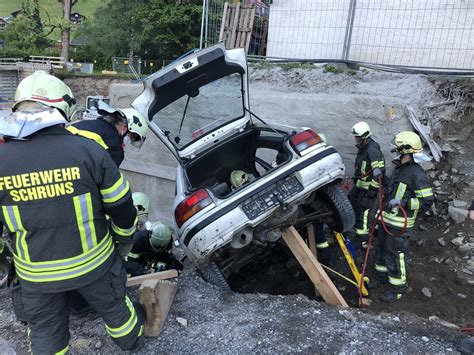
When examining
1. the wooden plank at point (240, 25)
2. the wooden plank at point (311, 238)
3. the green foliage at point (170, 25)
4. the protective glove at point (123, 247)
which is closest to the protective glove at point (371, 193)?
the wooden plank at point (311, 238)

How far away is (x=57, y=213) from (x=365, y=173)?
391cm

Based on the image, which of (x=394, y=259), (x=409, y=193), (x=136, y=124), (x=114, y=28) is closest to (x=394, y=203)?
(x=409, y=193)

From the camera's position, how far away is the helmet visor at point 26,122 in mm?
2113

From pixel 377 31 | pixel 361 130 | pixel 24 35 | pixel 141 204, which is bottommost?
pixel 24 35

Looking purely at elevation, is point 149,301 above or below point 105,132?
below

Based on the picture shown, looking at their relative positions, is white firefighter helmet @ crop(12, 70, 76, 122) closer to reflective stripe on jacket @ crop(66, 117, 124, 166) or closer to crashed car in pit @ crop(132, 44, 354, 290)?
reflective stripe on jacket @ crop(66, 117, 124, 166)

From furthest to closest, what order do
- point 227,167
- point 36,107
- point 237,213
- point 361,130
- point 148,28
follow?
1. point 148,28
2. point 361,130
3. point 227,167
4. point 237,213
5. point 36,107

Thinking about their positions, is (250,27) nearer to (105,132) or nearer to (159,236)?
(159,236)

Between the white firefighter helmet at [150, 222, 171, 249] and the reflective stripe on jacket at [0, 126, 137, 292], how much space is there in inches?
68.8

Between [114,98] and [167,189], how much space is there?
2054mm

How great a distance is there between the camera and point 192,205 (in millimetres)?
3457

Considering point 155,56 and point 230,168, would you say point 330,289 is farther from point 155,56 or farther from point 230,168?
point 155,56

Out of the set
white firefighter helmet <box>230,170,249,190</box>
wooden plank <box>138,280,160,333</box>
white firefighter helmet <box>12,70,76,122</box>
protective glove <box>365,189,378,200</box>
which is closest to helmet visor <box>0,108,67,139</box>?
white firefighter helmet <box>12,70,76,122</box>

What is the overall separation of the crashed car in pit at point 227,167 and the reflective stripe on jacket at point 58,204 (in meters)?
1.04
